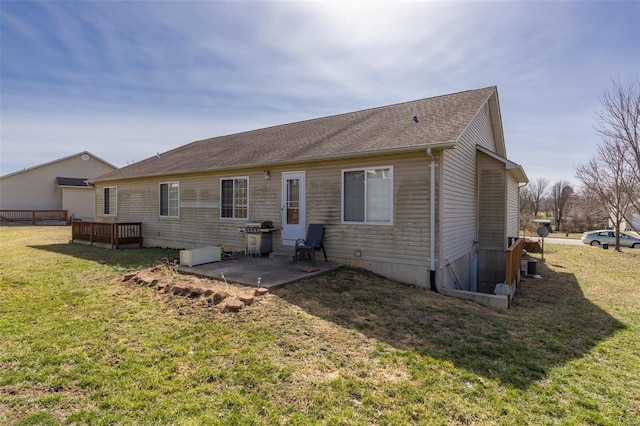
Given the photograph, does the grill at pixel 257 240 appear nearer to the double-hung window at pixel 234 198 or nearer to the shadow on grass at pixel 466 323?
the double-hung window at pixel 234 198

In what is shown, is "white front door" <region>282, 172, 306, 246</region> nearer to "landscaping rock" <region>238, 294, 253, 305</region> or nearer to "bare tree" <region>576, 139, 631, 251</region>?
"landscaping rock" <region>238, 294, 253, 305</region>

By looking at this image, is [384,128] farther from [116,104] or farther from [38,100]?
[38,100]

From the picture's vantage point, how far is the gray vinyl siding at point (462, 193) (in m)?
7.43

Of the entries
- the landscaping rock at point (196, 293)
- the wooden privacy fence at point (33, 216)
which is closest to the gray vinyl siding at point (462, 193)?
the landscaping rock at point (196, 293)

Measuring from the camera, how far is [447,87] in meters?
12.2

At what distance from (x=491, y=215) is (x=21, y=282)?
483 inches

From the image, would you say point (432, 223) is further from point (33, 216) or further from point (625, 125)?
point (33, 216)

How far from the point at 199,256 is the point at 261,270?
188 centimetres

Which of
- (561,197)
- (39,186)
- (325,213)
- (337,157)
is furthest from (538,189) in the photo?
Result: (39,186)

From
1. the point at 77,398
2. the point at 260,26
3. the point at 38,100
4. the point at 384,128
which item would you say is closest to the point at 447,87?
the point at 384,128

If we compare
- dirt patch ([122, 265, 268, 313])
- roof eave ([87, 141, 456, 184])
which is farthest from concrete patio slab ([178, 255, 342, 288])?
roof eave ([87, 141, 456, 184])

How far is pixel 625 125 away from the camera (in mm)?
10727

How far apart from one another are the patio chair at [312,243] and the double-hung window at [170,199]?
616 cm

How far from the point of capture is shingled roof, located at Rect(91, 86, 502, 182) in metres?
7.54
